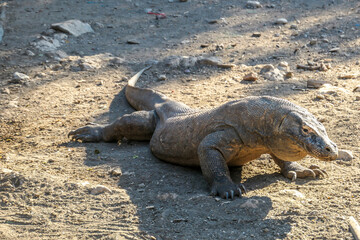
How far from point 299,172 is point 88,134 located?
2.72 m

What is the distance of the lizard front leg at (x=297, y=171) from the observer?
4.48 meters

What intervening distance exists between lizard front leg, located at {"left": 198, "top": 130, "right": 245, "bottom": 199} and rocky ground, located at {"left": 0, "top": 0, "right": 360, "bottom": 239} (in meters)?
0.21

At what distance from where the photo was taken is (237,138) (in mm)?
4375

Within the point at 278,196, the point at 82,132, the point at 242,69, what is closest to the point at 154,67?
the point at 242,69

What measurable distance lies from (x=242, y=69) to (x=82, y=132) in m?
3.23

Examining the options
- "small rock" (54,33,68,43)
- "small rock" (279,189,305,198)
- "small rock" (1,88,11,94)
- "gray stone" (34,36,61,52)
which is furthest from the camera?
"small rock" (54,33,68,43)

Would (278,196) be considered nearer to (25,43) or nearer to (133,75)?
(133,75)

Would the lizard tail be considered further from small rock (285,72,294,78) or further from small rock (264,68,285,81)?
small rock (285,72,294,78)

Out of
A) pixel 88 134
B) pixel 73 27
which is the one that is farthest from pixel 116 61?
pixel 88 134

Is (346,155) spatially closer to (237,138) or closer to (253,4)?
(237,138)

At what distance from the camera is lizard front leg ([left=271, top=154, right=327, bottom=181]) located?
4.48 metres

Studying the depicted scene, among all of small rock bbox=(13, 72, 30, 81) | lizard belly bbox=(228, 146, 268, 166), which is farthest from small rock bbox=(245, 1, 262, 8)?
lizard belly bbox=(228, 146, 268, 166)

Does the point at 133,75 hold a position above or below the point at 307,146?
below

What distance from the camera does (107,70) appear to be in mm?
8180
